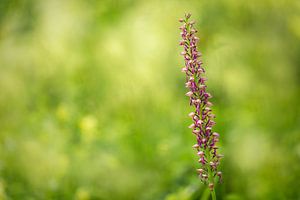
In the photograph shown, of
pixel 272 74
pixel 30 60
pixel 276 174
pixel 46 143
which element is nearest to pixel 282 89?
pixel 272 74

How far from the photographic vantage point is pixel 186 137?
4.01 metres

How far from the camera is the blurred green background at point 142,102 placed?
3.38m

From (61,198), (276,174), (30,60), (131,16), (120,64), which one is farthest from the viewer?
(131,16)

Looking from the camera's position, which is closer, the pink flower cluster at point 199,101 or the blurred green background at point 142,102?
the pink flower cluster at point 199,101

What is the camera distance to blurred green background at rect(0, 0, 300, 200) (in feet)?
11.1

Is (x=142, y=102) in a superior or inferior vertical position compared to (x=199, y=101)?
superior

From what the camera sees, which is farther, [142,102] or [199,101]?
[142,102]

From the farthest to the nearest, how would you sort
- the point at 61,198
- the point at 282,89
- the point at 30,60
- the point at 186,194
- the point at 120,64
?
the point at 30,60 → the point at 120,64 → the point at 282,89 → the point at 61,198 → the point at 186,194

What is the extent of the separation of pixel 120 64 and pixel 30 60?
1.07 metres

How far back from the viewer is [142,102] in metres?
4.46

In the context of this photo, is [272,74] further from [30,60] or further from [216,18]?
[30,60]

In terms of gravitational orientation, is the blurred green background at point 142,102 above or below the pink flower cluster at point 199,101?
above

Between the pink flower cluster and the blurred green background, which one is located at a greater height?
the blurred green background

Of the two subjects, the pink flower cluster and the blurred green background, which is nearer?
the pink flower cluster
